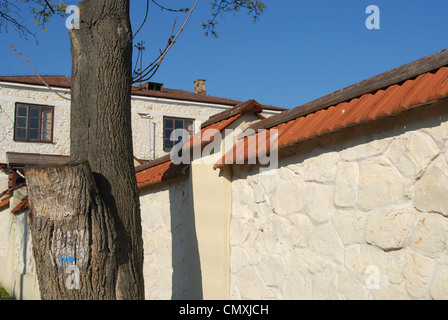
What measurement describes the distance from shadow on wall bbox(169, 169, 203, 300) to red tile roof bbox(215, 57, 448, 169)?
1.07m

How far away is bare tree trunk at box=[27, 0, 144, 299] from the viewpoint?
293cm

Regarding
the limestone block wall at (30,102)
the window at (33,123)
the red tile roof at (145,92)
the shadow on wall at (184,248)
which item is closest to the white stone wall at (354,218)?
the shadow on wall at (184,248)

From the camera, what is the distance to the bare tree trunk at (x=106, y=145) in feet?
9.62

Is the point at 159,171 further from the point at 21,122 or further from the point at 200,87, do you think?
the point at 200,87

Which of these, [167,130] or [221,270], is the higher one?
[167,130]

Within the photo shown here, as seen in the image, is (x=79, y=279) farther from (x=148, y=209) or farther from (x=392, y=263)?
(x=148, y=209)

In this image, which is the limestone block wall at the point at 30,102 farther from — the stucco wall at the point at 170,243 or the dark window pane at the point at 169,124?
the stucco wall at the point at 170,243

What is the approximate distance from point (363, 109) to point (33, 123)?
62.9 feet

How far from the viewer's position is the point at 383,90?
308cm

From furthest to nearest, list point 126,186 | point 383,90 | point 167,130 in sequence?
point 167,130 → point 126,186 → point 383,90

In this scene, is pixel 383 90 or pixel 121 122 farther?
pixel 121 122

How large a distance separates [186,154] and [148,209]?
1.34 m

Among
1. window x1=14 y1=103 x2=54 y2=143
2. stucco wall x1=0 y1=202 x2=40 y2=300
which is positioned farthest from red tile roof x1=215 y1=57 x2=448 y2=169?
window x1=14 y1=103 x2=54 y2=143

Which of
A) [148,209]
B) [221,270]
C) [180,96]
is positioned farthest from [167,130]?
[221,270]
